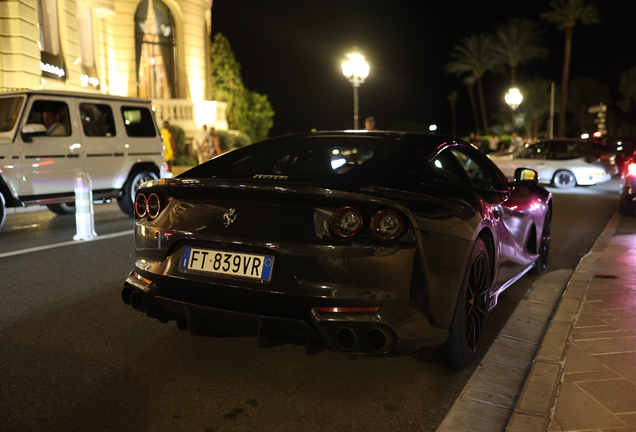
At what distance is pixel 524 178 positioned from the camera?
5.14 meters

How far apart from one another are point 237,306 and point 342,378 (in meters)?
0.82

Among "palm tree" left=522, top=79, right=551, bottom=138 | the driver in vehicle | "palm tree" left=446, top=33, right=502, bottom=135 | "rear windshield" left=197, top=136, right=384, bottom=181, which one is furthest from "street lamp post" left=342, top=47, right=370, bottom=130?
"palm tree" left=522, top=79, right=551, bottom=138

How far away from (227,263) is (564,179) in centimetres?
1800

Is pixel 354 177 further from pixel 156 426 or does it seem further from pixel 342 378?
pixel 156 426

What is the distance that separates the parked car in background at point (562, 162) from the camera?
18.8 metres

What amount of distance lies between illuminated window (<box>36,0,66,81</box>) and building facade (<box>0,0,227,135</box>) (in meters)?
0.03

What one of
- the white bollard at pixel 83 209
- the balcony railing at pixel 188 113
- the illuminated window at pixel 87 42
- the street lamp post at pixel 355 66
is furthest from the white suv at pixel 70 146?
the balcony railing at pixel 188 113

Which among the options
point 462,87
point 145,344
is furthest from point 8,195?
point 462,87

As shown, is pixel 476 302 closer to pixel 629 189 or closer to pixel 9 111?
pixel 9 111

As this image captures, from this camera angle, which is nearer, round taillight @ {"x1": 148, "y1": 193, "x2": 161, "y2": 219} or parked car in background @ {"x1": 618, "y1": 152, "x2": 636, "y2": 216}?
round taillight @ {"x1": 148, "y1": 193, "x2": 161, "y2": 219}

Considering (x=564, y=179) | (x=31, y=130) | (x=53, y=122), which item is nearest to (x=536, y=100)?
(x=564, y=179)

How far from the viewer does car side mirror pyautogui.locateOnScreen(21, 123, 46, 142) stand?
344 inches

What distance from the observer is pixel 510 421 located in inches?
114

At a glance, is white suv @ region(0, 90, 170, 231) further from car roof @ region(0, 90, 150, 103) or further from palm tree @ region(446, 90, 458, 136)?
palm tree @ region(446, 90, 458, 136)
